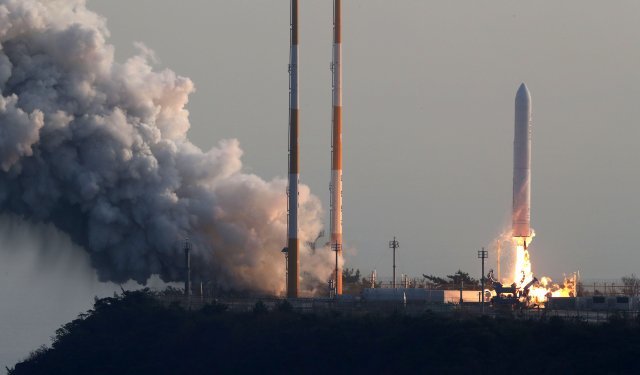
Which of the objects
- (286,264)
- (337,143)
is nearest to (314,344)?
(286,264)

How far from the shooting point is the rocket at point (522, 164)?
10619cm

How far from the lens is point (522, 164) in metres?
106

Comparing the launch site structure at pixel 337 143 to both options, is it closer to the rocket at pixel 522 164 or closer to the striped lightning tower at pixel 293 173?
the striped lightning tower at pixel 293 173

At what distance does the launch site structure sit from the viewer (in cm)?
11381

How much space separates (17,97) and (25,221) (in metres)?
8.70

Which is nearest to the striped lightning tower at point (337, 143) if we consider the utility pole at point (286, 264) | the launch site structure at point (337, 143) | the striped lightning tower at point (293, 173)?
the launch site structure at point (337, 143)

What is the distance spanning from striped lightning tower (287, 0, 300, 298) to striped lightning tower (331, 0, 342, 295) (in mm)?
5586

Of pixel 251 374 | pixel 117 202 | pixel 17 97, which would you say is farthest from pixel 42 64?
pixel 251 374

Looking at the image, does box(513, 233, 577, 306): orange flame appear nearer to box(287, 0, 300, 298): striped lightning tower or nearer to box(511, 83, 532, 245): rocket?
box(511, 83, 532, 245): rocket

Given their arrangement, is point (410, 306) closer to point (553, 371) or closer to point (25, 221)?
point (553, 371)

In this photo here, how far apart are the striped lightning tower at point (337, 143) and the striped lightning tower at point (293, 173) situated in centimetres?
559

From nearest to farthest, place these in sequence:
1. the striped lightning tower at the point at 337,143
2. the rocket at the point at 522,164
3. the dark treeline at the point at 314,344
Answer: the dark treeline at the point at 314,344, the rocket at the point at 522,164, the striped lightning tower at the point at 337,143

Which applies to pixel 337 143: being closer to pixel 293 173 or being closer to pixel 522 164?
pixel 293 173

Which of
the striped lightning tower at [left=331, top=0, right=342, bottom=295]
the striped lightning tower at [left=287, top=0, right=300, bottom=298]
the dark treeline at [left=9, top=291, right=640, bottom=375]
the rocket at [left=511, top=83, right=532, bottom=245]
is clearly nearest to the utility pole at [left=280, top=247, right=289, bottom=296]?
the striped lightning tower at [left=287, top=0, right=300, bottom=298]
